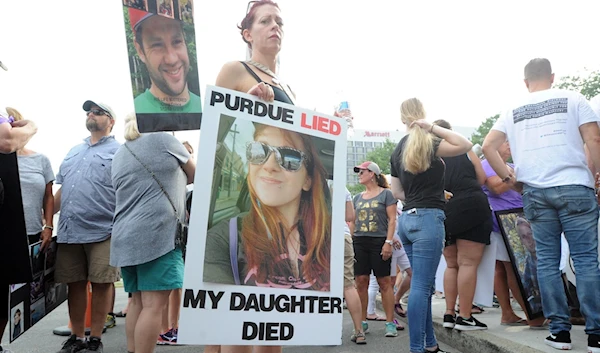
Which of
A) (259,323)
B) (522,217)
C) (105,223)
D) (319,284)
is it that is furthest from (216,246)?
(522,217)

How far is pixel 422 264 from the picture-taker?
3.47 m

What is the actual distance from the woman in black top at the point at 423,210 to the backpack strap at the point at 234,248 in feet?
6.68

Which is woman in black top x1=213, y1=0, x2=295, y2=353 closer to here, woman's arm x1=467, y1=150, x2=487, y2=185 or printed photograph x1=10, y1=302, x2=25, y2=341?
printed photograph x1=10, y1=302, x2=25, y2=341

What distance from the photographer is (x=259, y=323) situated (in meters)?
1.78

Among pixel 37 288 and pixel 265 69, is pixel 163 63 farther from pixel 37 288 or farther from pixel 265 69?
pixel 37 288

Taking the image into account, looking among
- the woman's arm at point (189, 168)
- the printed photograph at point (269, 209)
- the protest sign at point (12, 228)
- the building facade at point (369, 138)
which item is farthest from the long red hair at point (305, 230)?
the building facade at point (369, 138)

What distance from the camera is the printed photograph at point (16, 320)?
3.04 m

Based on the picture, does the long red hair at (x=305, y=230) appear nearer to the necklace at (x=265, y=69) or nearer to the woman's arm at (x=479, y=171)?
the necklace at (x=265, y=69)

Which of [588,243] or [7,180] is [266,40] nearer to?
[7,180]

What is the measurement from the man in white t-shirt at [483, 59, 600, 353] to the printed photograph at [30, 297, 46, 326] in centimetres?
360

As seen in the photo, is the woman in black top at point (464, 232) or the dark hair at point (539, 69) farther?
the woman in black top at point (464, 232)

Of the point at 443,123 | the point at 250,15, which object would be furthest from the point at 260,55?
the point at 443,123

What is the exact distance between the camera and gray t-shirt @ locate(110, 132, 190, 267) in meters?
2.87

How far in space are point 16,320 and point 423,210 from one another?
9.41 feet
